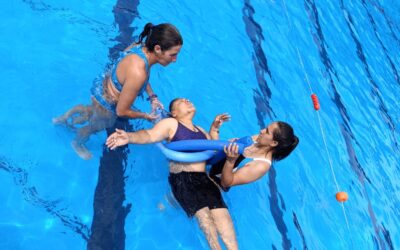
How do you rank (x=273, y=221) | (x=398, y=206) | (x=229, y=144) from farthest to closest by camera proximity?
1. (x=398, y=206)
2. (x=273, y=221)
3. (x=229, y=144)

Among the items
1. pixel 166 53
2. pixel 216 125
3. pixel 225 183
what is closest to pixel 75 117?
pixel 166 53

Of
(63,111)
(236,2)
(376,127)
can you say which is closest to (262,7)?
(236,2)

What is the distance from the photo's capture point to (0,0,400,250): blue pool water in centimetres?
341

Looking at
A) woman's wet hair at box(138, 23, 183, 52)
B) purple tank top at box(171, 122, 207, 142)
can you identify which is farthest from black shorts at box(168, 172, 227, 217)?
woman's wet hair at box(138, 23, 183, 52)

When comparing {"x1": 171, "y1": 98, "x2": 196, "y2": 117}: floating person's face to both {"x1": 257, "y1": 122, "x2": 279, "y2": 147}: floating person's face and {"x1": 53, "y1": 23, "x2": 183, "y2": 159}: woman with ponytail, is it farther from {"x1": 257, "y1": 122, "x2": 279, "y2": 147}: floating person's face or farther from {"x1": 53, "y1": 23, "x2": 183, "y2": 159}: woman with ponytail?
{"x1": 257, "y1": 122, "x2": 279, "y2": 147}: floating person's face

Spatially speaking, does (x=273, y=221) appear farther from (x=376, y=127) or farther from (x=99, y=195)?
(x=376, y=127)

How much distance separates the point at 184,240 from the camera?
3.60m

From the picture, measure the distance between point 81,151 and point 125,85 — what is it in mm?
913

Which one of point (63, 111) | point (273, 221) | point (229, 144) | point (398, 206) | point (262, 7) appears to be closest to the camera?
point (229, 144)

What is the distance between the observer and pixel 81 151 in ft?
12.1

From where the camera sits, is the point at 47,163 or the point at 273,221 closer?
the point at 47,163

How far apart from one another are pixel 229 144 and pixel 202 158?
0.38m

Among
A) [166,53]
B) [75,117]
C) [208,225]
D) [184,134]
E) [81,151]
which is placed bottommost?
[81,151]

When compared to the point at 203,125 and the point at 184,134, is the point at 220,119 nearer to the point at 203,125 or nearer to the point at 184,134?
the point at 184,134
